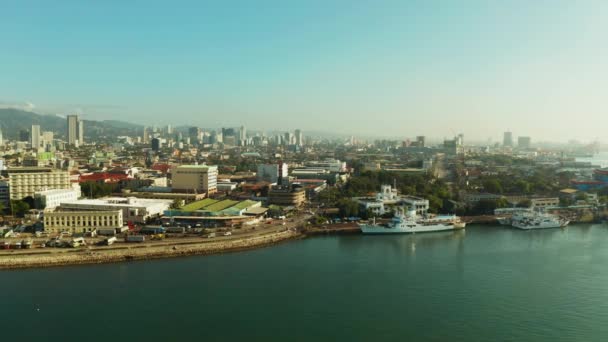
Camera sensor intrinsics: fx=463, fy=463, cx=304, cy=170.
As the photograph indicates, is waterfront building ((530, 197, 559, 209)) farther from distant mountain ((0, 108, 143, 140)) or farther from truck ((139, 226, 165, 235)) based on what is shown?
distant mountain ((0, 108, 143, 140))

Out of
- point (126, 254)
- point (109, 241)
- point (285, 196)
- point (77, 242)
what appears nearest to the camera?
point (126, 254)

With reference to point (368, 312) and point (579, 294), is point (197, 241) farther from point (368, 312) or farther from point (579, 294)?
point (579, 294)

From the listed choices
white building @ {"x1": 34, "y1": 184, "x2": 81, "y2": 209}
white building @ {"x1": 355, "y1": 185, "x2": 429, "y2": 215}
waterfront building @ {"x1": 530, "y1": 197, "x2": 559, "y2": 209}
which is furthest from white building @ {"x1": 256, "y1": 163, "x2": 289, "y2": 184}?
waterfront building @ {"x1": 530, "y1": 197, "x2": 559, "y2": 209}

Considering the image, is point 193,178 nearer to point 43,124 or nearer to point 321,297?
point 321,297

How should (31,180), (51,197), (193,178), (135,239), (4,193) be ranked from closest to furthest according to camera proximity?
(135,239), (51,197), (31,180), (4,193), (193,178)

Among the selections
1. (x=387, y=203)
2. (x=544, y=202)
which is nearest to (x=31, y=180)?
(x=387, y=203)

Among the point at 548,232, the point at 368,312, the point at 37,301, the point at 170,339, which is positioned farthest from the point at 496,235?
the point at 37,301

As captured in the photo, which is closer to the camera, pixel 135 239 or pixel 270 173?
pixel 135 239

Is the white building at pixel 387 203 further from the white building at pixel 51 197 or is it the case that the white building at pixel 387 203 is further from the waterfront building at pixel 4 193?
the waterfront building at pixel 4 193
